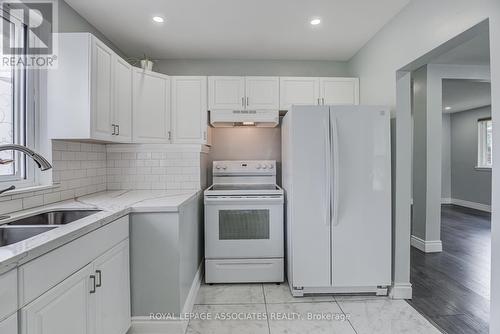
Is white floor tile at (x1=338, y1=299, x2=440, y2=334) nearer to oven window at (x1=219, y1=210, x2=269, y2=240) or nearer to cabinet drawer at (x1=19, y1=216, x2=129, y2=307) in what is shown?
oven window at (x1=219, y1=210, x2=269, y2=240)

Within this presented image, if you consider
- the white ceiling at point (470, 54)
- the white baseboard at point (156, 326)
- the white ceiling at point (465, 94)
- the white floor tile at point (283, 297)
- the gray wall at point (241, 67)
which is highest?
the white ceiling at point (465, 94)

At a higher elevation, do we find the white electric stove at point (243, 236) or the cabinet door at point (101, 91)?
the cabinet door at point (101, 91)

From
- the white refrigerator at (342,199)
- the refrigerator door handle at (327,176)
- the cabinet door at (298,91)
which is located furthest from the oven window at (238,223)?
the cabinet door at (298,91)

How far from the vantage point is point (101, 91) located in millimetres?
2041

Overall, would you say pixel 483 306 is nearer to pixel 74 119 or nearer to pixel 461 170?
pixel 74 119

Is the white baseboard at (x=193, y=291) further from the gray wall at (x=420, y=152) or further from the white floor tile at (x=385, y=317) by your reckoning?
the gray wall at (x=420, y=152)

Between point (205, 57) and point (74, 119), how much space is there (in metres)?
1.74

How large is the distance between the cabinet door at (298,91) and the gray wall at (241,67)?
0.32m

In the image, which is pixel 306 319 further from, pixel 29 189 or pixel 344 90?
pixel 344 90

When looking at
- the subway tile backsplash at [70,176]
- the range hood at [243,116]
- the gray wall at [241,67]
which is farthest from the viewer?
the gray wall at [241,67]

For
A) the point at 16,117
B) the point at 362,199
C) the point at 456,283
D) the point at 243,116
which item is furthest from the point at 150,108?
the point at 456,283

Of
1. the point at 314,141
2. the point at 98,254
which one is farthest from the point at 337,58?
the point at 98,254

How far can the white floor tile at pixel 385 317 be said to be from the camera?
1955 millimetres

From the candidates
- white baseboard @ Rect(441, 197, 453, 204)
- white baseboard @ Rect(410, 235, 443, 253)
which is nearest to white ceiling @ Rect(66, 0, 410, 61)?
white baseboard @ Rect(410, 235, 443, 253)
